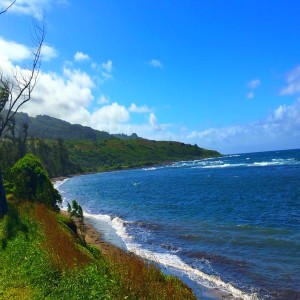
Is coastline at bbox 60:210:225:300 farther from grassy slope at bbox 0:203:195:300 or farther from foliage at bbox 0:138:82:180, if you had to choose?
foliage at bbox 0:138:82:180

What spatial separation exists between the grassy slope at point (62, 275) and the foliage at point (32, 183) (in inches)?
451

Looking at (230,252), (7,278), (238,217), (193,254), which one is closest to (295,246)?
(230,252)

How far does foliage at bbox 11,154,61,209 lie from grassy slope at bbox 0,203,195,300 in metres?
11.4

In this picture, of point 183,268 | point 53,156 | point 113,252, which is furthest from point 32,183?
point 53,156

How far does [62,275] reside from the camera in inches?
493

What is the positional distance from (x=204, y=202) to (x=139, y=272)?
40.2 metres

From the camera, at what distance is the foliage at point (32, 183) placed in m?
29.0

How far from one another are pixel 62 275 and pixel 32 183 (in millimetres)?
18728

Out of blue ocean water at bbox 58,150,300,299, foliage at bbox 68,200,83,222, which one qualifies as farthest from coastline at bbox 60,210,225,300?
foliage at bbox 68,200,83,222

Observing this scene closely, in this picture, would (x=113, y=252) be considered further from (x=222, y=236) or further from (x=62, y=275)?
(x=222, y=236)

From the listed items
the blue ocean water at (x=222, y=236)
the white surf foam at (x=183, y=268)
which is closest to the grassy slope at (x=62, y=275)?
the white surf foam at (x=183, y=268)

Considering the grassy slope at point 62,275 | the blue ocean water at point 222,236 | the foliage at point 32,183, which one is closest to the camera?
the grassy slope at point 62,275

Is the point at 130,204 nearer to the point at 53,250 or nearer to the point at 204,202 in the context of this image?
the point at 204,202

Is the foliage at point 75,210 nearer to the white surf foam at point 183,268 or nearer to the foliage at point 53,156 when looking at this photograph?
the white surf foam at point 183,268
